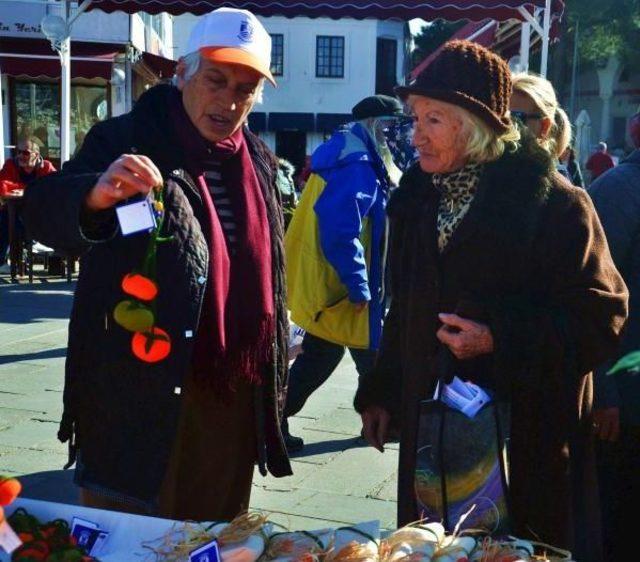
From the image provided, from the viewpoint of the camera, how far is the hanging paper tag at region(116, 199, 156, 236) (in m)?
2.13

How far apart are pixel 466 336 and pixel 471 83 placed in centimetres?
64

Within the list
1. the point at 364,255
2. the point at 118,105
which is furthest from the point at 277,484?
the point at 118,105

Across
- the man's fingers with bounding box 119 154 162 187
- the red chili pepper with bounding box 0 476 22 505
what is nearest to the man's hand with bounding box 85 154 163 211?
the man's fingers with bounding box 119 154 162 187

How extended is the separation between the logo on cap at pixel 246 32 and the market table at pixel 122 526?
1216 mm

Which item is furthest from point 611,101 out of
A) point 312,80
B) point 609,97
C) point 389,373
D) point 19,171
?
point 389,373

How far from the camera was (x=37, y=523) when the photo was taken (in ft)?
6.78

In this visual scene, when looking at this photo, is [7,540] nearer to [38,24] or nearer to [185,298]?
[185,298]

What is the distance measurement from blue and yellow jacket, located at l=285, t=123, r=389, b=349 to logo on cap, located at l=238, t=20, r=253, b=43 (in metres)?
2.15

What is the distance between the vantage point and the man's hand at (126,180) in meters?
2.12

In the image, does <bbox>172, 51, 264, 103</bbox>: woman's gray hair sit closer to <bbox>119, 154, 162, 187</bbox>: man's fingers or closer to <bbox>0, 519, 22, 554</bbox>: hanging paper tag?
<bbox>119, 154, 162, 187</bbox>: man's fingers

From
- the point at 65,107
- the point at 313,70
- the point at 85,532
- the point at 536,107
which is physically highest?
the point at 313,70

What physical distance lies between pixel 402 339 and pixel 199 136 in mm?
812

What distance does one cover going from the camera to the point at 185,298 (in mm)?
2385

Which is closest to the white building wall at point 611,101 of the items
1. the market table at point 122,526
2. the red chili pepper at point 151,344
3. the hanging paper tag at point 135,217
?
Result: the red chili pepper at point 151,344
